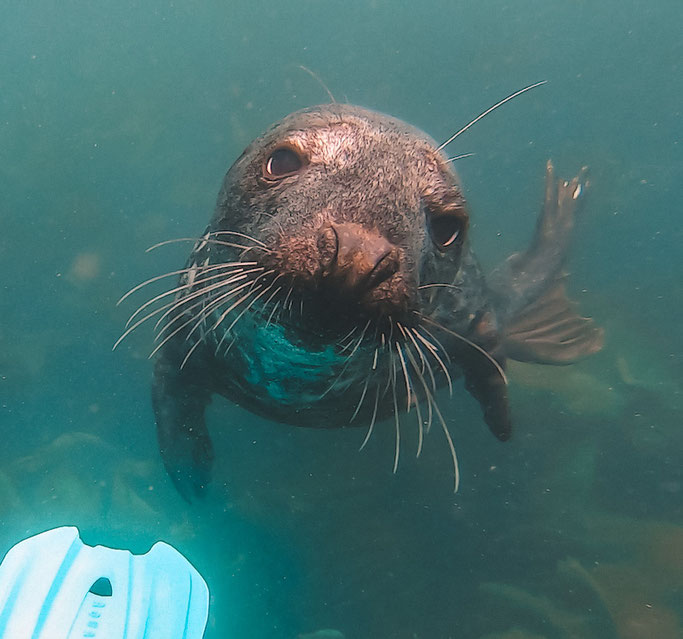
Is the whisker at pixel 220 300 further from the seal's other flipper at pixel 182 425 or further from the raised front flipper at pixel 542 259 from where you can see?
the raised front flipper at pixel 542 259

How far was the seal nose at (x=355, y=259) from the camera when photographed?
1082 millimetres

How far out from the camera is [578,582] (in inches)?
142

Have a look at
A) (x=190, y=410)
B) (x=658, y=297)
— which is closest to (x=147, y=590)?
(x=190, y=410)

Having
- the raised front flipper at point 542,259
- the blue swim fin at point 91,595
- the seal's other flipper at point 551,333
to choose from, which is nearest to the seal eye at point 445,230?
the raised front flipper at point 542,259

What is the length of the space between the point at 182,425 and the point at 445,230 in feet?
6.76

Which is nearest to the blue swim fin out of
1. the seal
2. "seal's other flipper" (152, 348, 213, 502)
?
"seal's other flipper" (152, 348, 213, 502)

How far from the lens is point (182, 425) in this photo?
3.13m

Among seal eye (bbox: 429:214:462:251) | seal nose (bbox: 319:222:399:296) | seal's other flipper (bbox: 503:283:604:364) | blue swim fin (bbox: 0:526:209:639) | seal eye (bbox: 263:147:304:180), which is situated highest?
seal eye (bbox: 263:147:304:180)

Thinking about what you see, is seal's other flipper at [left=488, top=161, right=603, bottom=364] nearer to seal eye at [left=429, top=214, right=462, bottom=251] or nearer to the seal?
the seal

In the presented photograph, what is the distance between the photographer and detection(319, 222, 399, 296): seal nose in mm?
1082

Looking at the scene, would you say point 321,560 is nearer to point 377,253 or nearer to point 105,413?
point 105,413

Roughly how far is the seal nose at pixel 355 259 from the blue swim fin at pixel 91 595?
2.16 metres

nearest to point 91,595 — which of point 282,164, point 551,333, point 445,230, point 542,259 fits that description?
point 282,164

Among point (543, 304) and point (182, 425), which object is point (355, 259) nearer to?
point (182, 425)
